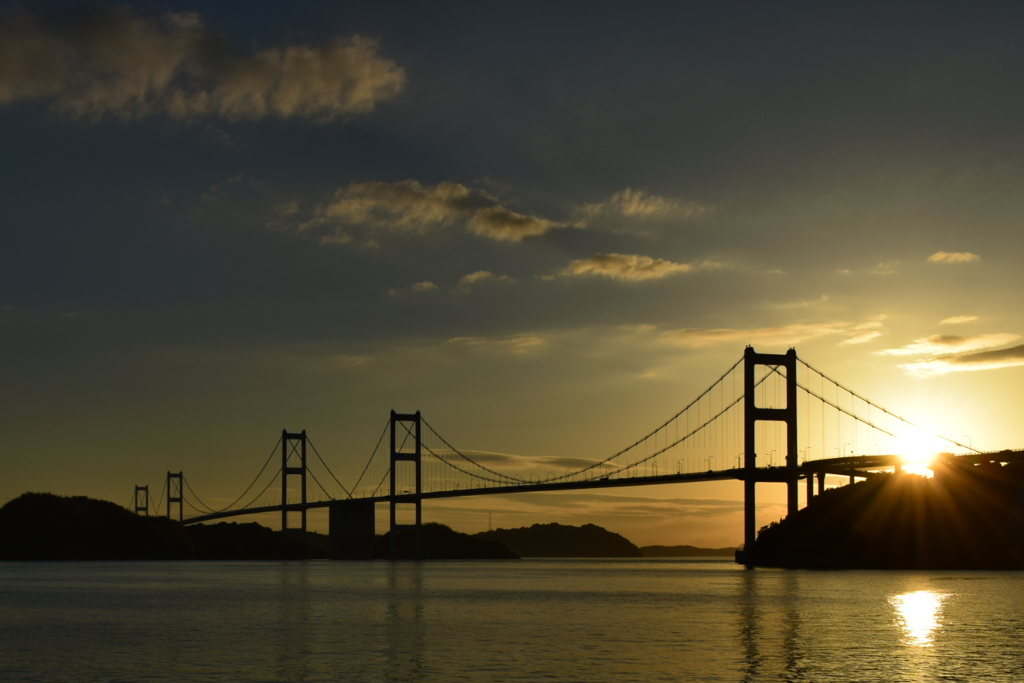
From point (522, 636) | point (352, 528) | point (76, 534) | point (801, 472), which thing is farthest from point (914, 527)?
point (76, 534)

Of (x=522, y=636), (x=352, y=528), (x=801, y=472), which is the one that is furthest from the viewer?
(x=352, y=528)

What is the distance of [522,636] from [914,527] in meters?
62.5

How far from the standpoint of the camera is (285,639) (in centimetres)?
3206

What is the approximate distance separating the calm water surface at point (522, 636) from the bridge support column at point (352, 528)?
213 ft

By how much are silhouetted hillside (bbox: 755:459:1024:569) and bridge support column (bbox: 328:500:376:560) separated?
50623 mm

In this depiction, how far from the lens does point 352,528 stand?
123438 mm

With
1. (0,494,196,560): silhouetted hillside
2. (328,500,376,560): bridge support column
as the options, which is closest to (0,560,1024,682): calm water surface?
(328,500,376,560): bridge support column

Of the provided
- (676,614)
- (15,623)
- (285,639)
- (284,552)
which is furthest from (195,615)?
(284,552)

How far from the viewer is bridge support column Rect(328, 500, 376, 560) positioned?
122812 millimetres

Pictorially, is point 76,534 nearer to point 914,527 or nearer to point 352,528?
point 352,528

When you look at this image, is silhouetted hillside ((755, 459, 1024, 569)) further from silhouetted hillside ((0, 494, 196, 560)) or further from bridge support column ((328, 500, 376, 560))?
silhouetted hillside ((0, 494, 196, 560))

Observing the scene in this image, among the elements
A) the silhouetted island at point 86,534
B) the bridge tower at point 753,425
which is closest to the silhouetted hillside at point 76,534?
the silhouetted island at point 86,534

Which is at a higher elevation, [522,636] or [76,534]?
A: [522,636]

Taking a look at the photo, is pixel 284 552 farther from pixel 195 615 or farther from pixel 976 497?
pixel 195 615
